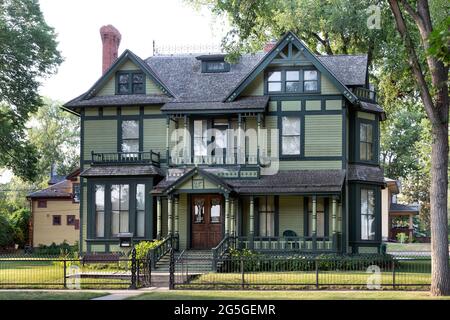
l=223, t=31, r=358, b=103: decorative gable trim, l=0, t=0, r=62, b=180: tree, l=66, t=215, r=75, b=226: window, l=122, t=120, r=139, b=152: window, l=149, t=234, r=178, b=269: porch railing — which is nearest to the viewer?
l=149, t=234, r=178, b=269: porch railing

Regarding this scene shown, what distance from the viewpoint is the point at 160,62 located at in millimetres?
42594

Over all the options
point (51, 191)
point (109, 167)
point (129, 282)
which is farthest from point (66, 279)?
point (51, 191)

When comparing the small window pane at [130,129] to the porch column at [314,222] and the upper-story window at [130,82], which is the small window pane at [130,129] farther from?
the porch column at [314,222]


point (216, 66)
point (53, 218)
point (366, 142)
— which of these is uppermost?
point (216, 66)

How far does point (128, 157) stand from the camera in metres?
39.0

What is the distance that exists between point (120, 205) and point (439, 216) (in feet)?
58.4

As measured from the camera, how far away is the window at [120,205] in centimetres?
3844

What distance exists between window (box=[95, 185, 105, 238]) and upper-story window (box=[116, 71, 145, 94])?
16.1 feet

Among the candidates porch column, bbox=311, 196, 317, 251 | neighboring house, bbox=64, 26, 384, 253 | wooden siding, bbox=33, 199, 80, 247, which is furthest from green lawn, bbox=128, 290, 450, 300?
wooden siding, bbox=33, 199, 80, 247

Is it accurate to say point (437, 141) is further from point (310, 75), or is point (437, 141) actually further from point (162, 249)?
point (162, 249)

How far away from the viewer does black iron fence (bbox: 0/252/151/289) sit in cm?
2859

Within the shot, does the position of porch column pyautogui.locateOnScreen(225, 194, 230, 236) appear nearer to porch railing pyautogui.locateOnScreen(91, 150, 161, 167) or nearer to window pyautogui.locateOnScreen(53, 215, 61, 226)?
porch railing pyautogui.locateOnScreen(91, 150, 161, 167)

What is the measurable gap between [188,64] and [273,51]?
6.29 meters

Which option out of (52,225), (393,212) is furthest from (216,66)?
(393,212)
